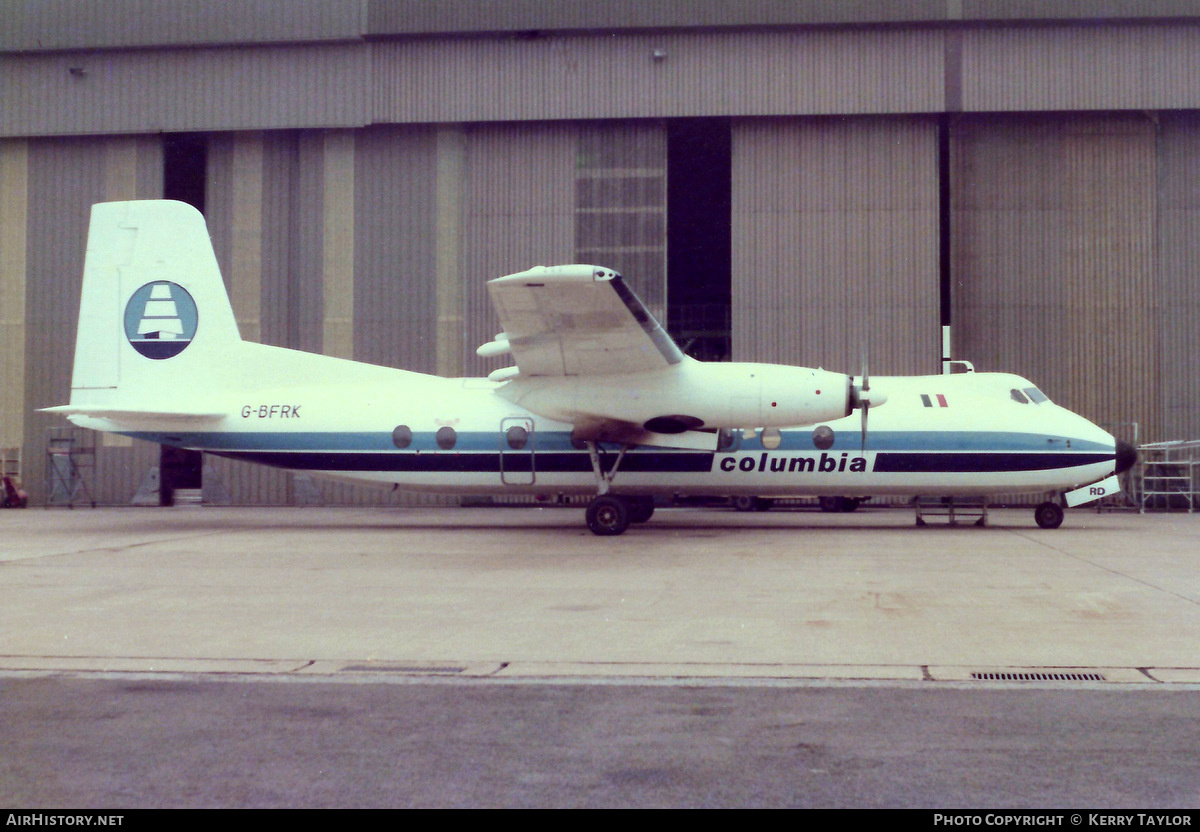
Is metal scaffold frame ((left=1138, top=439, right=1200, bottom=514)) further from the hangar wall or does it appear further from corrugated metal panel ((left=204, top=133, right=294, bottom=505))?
corrugated metal panel ((left=204, top=133, right=294, bottom=505))

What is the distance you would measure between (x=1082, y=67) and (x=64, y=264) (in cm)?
2870

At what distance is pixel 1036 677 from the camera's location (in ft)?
23.2

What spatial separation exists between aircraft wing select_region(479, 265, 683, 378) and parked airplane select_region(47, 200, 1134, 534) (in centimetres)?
7

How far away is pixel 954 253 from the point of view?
2923 cm

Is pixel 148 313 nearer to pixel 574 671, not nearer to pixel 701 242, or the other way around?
pixel 701 242

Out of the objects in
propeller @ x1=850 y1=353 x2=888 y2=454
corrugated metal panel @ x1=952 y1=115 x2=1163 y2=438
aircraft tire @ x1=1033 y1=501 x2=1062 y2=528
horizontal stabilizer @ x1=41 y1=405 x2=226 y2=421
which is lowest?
aircraft tire @ x1=1033 y1=501 x2=1062 y2=528

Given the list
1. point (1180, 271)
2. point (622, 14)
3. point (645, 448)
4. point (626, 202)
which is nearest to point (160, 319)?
point (645, 448)

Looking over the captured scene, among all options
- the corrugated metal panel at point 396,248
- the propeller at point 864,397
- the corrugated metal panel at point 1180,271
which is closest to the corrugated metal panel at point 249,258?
the corrugated metal panel at point 396,248

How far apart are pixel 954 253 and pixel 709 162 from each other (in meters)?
7.36

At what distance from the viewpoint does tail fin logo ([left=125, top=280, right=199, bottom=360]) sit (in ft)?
68.1

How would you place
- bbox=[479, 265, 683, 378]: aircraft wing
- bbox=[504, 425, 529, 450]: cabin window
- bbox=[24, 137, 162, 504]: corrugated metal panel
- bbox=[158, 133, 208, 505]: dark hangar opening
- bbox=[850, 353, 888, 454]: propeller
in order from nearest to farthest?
bbox=[479, 265, 683, 378]: aircraft wing → bbox=[850, 353, 888, 454]: propeller → bbox=[504, 425, 529, 450]: cabin window → bbox=[24, 137, 162, 504]: corrugated metal panel → bbox=[158, 133, 208, 505]: dark hangar opening

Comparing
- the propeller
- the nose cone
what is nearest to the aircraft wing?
the propeller

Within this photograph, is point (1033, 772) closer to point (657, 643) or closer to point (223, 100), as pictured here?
point (657, 643)

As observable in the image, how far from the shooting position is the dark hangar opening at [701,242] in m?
30.9
